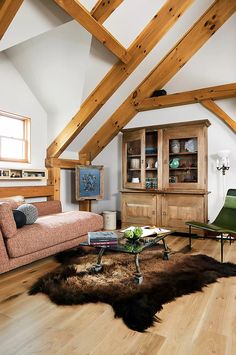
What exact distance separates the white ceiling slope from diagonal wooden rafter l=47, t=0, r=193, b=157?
1059 millimetres

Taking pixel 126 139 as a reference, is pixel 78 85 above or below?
above

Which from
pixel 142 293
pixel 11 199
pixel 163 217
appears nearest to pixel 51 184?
pixel 11 199

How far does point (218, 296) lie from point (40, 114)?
3.55 m

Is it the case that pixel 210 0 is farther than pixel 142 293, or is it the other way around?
pixel 210 0

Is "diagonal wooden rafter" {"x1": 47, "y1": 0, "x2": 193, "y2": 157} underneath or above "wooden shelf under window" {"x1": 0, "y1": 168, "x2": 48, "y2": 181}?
above

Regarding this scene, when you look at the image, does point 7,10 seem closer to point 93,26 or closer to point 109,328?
point 93,26

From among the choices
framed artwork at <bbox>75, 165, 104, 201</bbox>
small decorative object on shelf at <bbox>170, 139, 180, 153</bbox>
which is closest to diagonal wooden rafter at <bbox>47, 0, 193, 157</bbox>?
framed artwork at <bbox>75, 165, 104, 201</bbox>

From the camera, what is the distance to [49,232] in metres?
2.68

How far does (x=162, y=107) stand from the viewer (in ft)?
14.4

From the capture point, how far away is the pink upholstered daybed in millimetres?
2299

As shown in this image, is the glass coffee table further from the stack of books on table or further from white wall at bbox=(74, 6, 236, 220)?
white wall at bbox=(74, 6, 236, 220)

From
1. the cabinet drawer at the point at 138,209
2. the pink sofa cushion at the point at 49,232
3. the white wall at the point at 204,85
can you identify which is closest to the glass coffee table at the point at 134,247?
the pink sofa cushion at the point at 49,232

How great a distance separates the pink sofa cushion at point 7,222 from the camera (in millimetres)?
2283

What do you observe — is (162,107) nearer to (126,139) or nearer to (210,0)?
(126,139)
